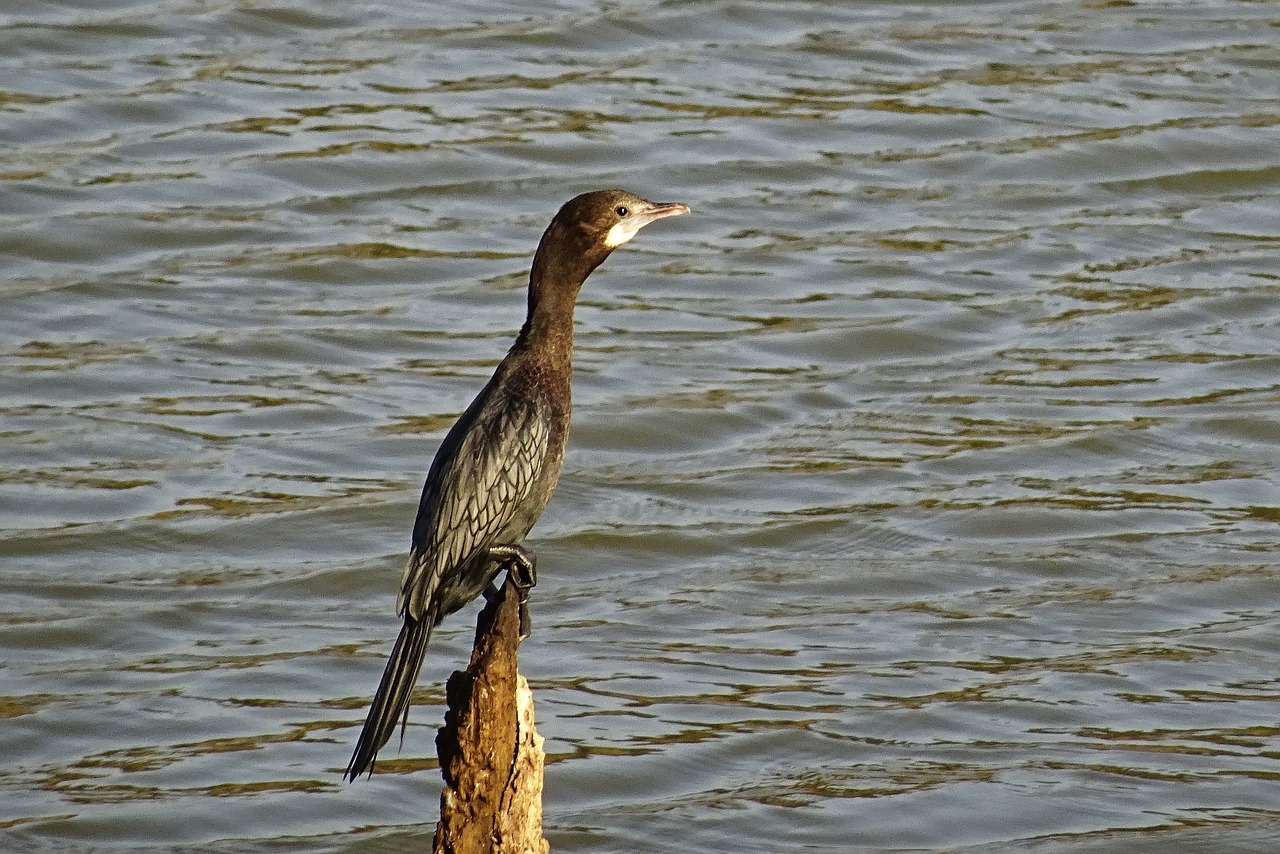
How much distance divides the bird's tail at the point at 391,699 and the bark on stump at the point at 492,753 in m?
0.19

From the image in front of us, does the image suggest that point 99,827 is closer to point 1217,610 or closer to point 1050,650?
point 1050,650

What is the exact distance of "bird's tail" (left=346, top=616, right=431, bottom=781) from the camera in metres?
5.46

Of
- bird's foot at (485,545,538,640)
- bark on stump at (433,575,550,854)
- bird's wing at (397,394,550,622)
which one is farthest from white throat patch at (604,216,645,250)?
bark on stump at (433,575,550,854)

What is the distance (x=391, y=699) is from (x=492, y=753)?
40 cm

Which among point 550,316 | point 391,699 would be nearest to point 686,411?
point 550,316

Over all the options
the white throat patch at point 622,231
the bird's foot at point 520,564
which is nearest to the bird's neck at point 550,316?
the white throat patch at point 622,231

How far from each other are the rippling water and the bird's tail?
280 cm

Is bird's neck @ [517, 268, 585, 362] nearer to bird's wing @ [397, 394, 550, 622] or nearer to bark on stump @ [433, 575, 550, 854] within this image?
bird's wing @ [397, 394, 550, 622]

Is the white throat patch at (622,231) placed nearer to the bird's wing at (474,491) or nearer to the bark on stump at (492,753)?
the bird's wing at (474,491)

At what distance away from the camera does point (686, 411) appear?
39.8 feet

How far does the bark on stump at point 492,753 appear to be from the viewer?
17.0ft

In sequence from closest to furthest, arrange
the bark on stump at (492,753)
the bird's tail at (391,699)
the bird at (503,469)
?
the bark on stump at (492,753) → the bird's tail at (391,699) → the bird at (503,469)

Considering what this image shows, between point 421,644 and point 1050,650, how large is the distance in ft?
15.9

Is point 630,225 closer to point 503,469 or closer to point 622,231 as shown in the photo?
point 622,231
